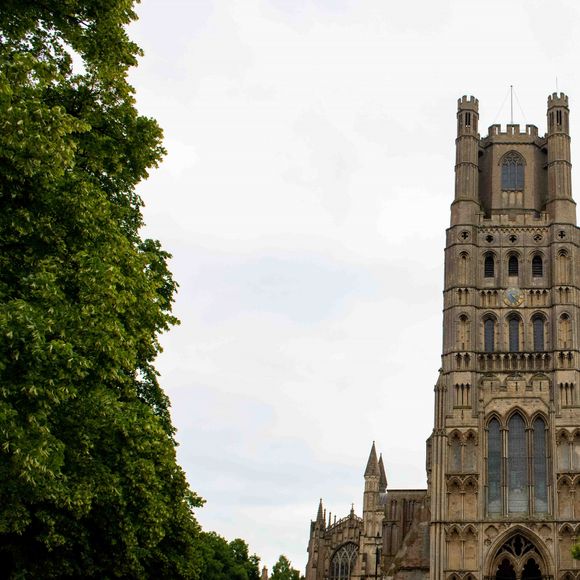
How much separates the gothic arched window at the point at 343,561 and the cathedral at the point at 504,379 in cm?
2624

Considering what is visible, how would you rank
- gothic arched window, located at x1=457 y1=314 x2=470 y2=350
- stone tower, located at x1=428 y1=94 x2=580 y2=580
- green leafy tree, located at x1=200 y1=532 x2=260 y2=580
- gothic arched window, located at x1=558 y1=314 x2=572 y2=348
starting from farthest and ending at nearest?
green leafy tree, located at x1=200 y1=532 x2=260 y2=580
gothic arched window, located at x1=457 y1=314 x2=470 y2=350
gothic arched window, located at x1=558 y1=314 x2=572 y2=348
stone tower, located at x1=428 y1=94 x2=580 y2=580

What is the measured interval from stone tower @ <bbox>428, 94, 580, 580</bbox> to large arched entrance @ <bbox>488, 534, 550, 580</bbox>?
71 mm

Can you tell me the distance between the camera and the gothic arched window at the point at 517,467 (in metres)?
54.6

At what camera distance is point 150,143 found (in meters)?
21.2

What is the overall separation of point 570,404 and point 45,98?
43.6 m

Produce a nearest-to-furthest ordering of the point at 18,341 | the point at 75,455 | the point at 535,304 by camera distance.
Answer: the point at 18,341 → the point at 75,455 → the point at 535,304

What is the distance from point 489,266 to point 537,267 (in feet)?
9.69

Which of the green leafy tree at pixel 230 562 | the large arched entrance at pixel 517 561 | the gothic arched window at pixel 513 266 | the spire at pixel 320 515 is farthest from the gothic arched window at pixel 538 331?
the spire at pixel 320 515

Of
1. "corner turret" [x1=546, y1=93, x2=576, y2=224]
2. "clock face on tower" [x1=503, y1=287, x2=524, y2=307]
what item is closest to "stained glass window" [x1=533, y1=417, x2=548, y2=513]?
"clock face on tower" [x1=503, y1=287, x2=524, y2=307]

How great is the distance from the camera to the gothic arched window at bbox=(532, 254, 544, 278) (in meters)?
60.2

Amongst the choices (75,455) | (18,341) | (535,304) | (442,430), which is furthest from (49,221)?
(535,304)

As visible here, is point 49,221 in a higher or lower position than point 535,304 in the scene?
lower

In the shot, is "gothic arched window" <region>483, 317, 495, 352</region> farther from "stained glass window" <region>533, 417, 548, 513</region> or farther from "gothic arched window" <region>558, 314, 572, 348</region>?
"stained glass window" <region>533, 417, 548, 513</region>

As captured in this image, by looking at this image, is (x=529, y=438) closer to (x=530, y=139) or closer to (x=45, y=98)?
(x=530, y=139)
